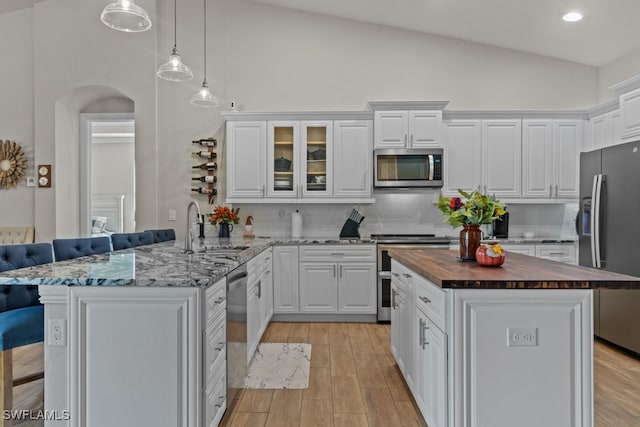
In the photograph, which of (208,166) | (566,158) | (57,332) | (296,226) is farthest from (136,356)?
(566,158)

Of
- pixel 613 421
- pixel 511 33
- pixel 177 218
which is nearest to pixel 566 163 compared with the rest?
pixel 511 33

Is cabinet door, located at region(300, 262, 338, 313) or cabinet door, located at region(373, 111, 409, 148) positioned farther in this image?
cabinet door, located at region(373, 111, 409, 148)

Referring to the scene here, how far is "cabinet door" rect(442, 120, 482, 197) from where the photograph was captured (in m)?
4.59

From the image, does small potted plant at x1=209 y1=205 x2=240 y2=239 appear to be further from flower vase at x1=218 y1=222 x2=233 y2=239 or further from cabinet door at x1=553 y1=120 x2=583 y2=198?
cabinet door at x1=553 y1=120 x2=583 y2=198

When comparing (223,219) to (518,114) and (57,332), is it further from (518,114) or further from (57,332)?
(518,114)

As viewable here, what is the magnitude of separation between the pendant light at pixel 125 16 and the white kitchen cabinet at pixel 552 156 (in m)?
4.15

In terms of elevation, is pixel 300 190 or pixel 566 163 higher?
pixel 566 163

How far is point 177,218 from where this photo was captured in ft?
16.4

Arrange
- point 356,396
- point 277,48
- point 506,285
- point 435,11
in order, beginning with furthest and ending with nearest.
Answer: point 277,48 → point 435,11 → point 356,396 → point 506,285

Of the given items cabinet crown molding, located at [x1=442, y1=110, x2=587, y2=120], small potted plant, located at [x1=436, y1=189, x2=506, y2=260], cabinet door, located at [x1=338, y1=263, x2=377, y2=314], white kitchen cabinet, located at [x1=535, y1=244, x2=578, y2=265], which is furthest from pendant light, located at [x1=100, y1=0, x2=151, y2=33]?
white kitchen cabinet, located at [x1=535, y1=244, x2=578, y2=265]

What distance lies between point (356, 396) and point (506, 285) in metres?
1.37

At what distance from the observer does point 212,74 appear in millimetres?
4969

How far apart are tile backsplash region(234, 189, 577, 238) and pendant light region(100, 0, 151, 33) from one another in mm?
2768

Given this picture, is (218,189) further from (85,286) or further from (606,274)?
(606,274)
